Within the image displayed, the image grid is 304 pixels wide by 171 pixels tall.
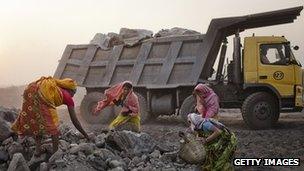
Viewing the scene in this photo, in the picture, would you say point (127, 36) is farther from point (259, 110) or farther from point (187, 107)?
point (259, 110)

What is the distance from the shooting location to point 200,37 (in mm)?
12641

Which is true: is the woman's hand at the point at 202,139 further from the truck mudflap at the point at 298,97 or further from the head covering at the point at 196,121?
the truck mudflap at the point at 298,97

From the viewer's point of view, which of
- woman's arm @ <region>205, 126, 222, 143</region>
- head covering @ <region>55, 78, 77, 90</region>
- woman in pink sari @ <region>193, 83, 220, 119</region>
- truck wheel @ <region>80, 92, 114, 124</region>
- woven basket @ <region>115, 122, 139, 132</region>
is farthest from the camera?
truck wheel @ <region>80, 92, 114, 124</region>

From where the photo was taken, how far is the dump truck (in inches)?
476

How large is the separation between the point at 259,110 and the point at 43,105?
24.0 feet

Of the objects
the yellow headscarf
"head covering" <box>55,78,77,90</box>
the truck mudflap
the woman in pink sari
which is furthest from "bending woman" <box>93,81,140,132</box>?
the truck mudflap

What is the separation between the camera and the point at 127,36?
14.5m

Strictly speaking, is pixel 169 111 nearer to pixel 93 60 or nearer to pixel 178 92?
pixel 178 92

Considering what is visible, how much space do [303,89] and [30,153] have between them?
8130 mm

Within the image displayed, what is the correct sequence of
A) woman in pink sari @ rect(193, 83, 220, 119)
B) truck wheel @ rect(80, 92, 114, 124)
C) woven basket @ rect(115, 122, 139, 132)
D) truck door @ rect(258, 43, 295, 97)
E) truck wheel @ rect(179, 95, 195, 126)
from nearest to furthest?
woman in pink sari @ rect(193, 83, 220, 119)
woven basket @ rect(115, 122, 139, 132)
truck door @ rect(258, 43, 295, 97)
truck wheel @ rect(179, 95, 195, 126)
truck wheel @ rect(80, 92, 114, 124)

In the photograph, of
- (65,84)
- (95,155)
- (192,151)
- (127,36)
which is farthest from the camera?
(127,36)

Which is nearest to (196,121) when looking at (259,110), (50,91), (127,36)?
(50,91)

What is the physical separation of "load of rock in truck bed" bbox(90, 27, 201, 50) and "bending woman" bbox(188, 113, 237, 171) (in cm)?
775

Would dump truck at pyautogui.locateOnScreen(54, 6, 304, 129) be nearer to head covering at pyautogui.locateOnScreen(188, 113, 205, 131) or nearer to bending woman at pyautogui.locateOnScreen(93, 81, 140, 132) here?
bending woman at pyautogui.locateOnScreen(93, 81, 140, 132)
